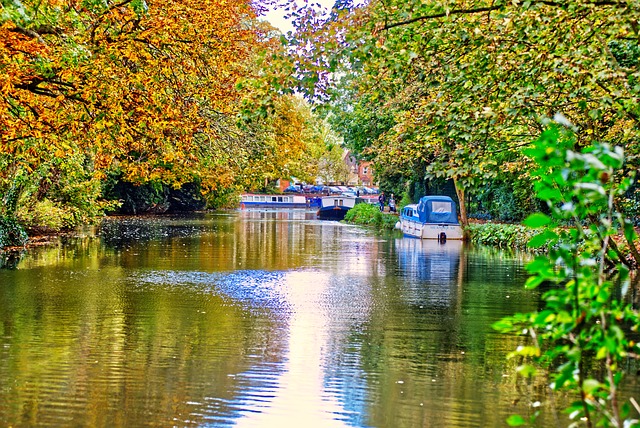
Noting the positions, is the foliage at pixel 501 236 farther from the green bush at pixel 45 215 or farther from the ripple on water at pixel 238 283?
the green bush at pixel 45 215

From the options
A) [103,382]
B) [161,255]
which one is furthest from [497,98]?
[161,255]

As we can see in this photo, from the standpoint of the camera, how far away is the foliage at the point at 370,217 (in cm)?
4850

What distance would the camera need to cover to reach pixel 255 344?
10883mm

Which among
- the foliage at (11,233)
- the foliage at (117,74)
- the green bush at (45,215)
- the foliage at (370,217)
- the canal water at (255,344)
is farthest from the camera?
the foliage at (370,217)

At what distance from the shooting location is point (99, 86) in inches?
546

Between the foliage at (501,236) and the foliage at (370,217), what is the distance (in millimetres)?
11697

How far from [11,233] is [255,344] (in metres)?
16.4

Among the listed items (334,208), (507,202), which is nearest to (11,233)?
(507,202)

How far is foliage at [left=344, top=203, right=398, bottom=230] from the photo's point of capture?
48.5 metres

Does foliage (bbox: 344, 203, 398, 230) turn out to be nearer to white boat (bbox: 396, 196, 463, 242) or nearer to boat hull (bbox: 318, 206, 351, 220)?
boat hull (bbox: 318, 206, 351, 220)

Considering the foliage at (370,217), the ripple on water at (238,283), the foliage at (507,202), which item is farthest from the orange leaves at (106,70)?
the foliage at (370,217)

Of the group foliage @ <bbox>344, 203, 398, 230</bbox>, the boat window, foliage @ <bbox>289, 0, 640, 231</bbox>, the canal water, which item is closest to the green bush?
the canal water

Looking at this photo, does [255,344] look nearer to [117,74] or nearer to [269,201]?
[117,74]

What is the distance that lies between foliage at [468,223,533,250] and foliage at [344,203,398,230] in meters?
11.7
